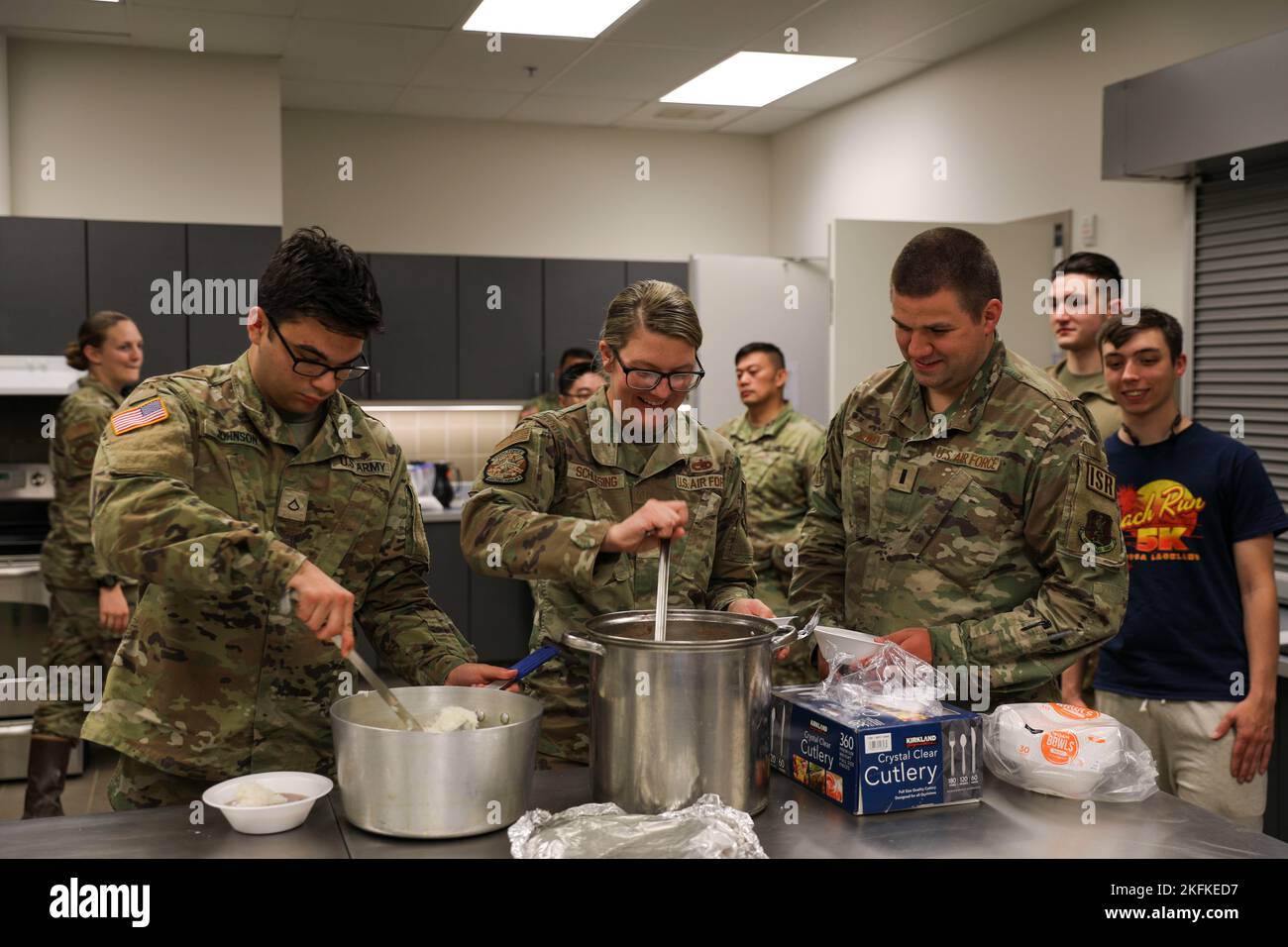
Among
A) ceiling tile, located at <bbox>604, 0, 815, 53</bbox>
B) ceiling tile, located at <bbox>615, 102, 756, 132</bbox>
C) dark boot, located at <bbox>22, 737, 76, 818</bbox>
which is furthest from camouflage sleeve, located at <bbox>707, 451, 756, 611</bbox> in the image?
ceiling tile, located at <bbox>615, 102, 756, 132</bbox>

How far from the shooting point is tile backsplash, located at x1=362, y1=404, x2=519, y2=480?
Answer: 655cm

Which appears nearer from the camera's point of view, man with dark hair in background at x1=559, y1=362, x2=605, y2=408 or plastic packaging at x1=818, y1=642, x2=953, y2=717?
plastic packaging at x1=818, y1=642, x2=953, y2=717

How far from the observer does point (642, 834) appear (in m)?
1.37

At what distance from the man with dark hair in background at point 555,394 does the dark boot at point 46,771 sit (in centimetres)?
257

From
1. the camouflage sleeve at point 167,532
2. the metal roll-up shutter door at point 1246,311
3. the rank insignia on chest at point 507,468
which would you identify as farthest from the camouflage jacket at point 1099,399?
the camouflage sleeve at point 167,532

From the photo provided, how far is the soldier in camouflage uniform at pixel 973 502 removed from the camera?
73.4 inches

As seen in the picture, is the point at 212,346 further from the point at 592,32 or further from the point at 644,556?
the point at 644,556

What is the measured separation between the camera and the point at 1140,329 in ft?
8.86

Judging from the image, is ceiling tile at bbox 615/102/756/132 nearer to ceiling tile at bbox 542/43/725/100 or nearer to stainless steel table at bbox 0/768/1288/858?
ceiling tile at bbox 542/43/725/100

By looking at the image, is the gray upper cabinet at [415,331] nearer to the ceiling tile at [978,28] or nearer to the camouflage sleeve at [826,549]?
the ceiling tile at [978,28]

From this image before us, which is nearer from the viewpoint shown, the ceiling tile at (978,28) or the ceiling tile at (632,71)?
the ceiling tile at (978,28)

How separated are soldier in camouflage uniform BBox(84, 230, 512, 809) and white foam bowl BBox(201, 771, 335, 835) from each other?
0.23m

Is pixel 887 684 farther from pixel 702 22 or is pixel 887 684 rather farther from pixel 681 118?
pixel 681 118
